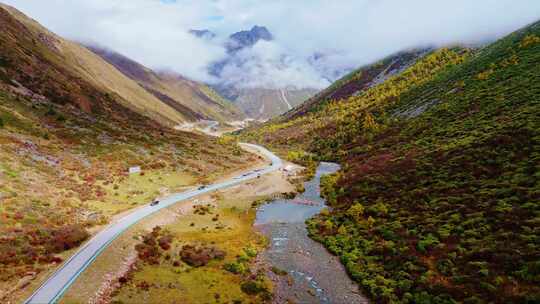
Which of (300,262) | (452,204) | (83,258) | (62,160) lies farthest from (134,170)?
(452,204)

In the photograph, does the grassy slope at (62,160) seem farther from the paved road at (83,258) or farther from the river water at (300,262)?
the river water at (300,262)

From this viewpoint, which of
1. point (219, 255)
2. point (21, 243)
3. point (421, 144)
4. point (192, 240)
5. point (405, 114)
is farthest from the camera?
point (405, 114)

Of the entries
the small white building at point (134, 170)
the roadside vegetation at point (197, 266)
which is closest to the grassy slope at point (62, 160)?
the small white building at point (134, 170)

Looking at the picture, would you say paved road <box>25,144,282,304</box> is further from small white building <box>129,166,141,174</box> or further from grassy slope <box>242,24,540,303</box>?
grassy slope <box>242,24,540,303</box>

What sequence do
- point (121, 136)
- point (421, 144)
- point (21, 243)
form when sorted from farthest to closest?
point (121, 136), point (421, 144), point (21, 243)

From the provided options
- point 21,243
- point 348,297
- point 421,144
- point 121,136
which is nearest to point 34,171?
point 21,243

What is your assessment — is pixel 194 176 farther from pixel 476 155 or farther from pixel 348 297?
pixel 476 155
